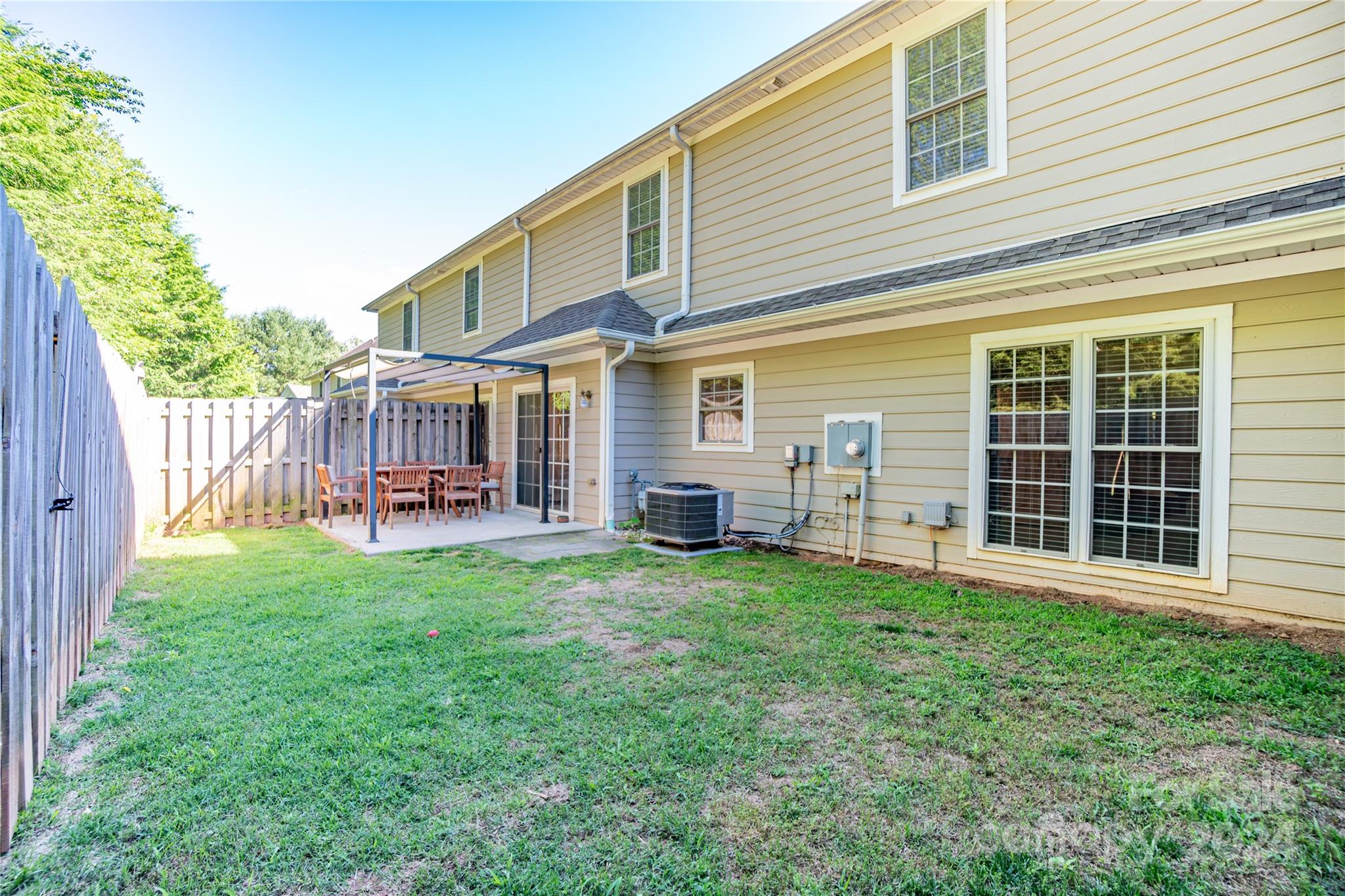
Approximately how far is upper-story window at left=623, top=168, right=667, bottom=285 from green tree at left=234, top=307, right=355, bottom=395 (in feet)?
128

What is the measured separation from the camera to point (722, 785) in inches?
87.2

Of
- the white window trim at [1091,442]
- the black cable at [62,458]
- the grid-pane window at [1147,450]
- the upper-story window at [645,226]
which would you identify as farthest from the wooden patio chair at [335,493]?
the grid-pane window at [1147,450]

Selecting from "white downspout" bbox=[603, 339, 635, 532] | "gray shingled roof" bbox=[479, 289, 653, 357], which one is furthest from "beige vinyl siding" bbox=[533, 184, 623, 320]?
"white downspout" bbox=[603, 339, 635, 532]

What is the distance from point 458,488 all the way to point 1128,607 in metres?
8.65

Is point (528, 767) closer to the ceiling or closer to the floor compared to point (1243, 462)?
closer to the floor

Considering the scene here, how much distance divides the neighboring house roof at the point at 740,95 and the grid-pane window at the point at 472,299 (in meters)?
2.14

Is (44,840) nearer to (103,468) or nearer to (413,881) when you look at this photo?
(413,881)

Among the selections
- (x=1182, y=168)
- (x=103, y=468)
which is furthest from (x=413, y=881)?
(x=1182, y=168)

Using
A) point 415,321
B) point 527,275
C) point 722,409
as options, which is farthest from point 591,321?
point 415,321

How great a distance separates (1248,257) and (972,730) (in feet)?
12.2

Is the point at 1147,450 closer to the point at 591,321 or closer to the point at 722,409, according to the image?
the point at 722,409

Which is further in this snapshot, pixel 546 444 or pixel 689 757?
pixel 546 444

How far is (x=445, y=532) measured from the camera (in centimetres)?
816

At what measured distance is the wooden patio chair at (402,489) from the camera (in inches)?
332
